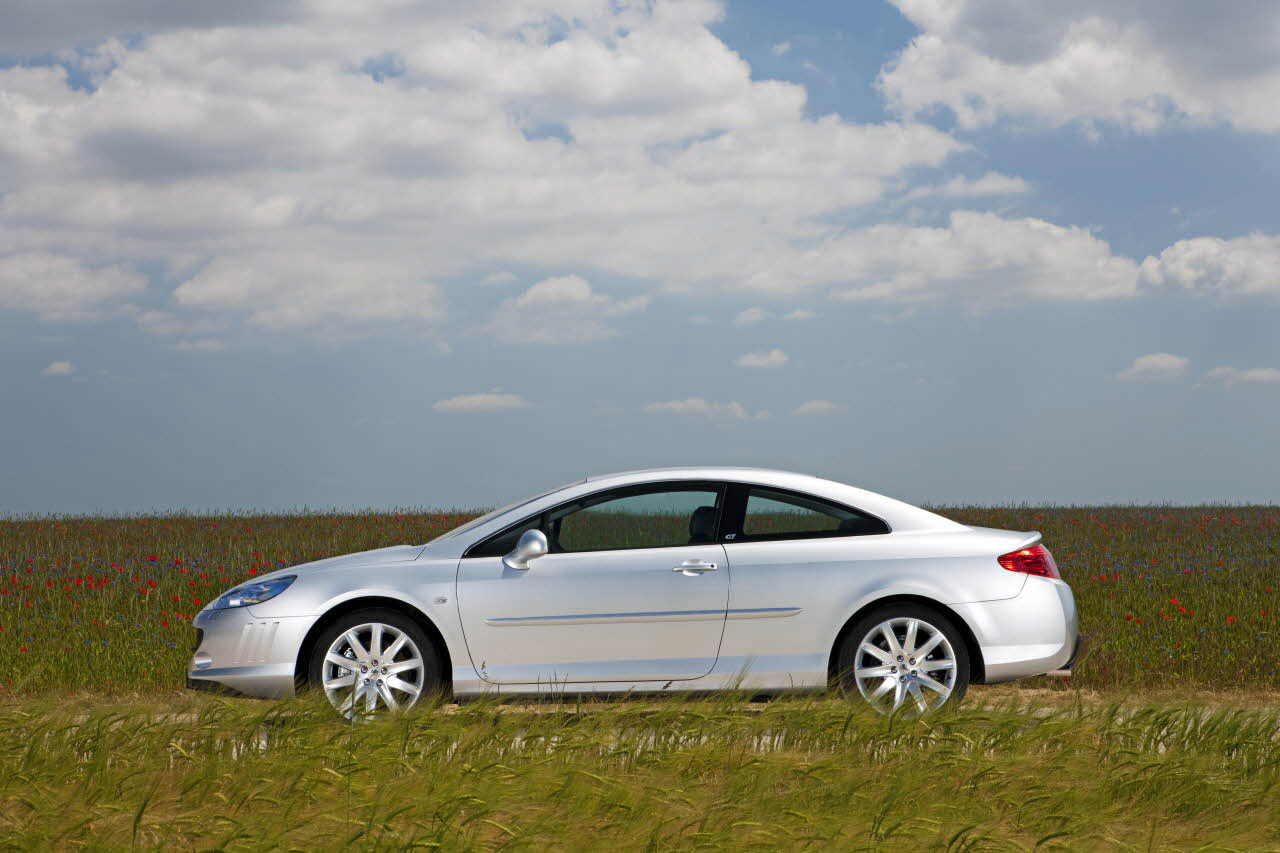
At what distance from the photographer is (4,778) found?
579 centimetres

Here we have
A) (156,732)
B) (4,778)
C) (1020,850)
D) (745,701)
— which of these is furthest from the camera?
(745,701)

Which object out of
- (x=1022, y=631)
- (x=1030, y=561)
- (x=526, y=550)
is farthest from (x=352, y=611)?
(x=1030, y=561)

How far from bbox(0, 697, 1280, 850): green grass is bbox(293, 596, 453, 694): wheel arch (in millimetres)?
559

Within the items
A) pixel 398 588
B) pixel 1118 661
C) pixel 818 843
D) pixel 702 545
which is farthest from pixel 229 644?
pixel 1118 661

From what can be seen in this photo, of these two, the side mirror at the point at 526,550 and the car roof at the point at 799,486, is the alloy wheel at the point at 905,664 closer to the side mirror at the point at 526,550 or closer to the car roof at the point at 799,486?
the car roof at the point at 799,486

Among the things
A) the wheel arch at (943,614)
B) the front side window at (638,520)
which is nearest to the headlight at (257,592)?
the front side window at (638,520)

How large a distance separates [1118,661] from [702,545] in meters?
5.03

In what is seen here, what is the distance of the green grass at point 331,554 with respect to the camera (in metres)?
10.6

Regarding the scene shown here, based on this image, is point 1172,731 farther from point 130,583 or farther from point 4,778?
point 130,583

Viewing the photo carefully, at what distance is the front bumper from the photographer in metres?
7.65

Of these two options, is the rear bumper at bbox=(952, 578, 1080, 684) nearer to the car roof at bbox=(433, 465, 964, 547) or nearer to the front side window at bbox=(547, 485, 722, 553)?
the car roof at bbox=(433, 465, 964, 547)

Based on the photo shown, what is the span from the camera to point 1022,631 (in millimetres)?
7625

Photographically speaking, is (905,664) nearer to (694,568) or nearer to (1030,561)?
(1030,561)

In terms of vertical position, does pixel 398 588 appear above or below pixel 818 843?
above
